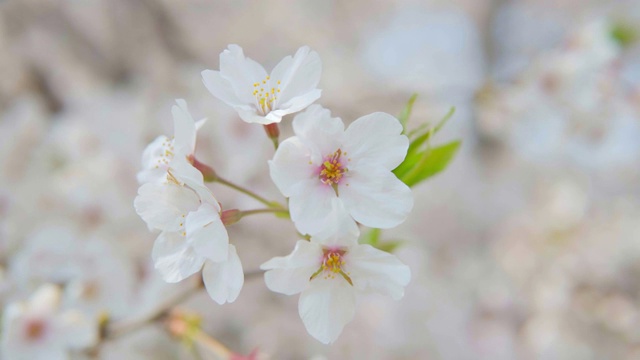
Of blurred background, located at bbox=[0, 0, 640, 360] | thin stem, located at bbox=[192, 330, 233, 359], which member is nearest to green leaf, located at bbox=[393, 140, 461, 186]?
thin stem, located at bbox=[192, 330, 233, 359]

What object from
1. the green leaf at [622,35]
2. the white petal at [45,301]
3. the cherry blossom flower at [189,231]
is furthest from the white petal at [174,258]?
the green leaf at [622,35]

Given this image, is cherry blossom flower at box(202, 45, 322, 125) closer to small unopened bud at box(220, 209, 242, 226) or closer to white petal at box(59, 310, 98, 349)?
small unopened bud at box(220, 209, 242, 226)

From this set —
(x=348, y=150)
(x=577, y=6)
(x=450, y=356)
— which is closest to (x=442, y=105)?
(x=450, y=356)

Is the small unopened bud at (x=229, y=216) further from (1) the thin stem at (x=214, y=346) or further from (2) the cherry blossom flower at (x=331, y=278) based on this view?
(1) the thin stem at (x=214, y=346)

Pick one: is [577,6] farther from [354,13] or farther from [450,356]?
[450,356]

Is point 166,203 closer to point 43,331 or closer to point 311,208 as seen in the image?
point 311,208
